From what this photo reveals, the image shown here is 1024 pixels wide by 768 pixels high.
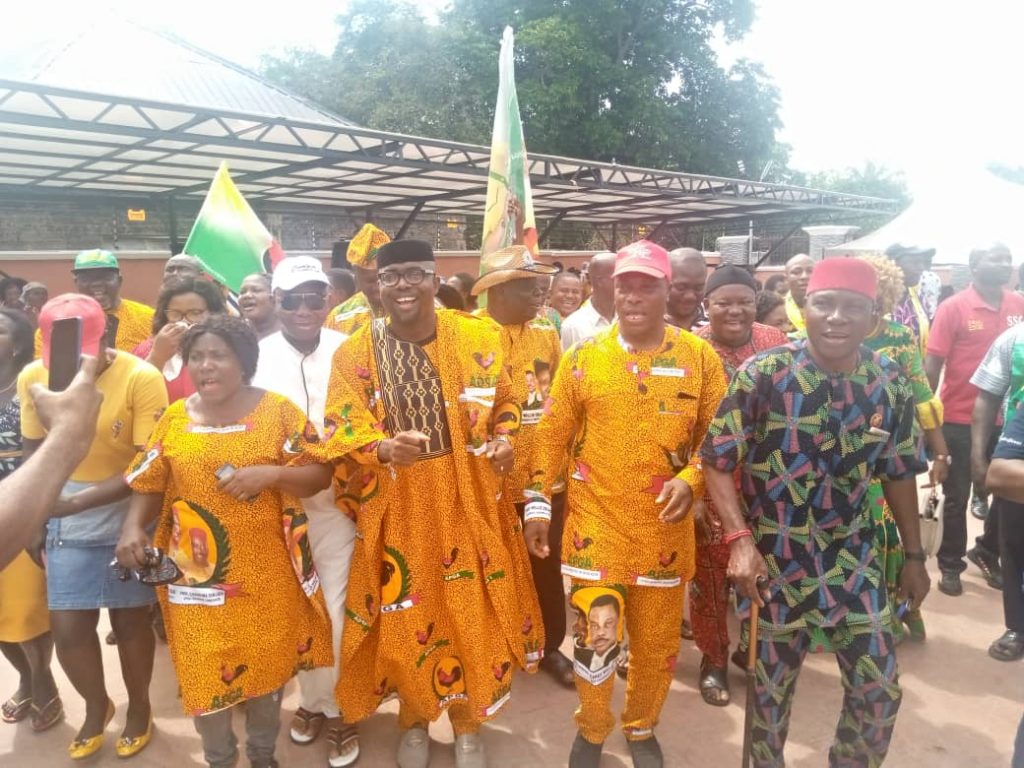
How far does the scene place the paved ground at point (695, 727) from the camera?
291 cm

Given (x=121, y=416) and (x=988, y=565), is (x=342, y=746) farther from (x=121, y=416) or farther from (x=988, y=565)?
(x=988, y=565)

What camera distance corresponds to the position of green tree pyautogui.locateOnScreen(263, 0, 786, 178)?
24.6 meters

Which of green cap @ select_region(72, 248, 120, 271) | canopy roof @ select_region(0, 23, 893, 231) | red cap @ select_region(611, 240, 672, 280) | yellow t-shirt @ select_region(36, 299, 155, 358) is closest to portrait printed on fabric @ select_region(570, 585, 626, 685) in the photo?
red cap @ select_region(611, 240, 672, 280)

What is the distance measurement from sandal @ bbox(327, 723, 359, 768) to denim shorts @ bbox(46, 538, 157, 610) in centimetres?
100

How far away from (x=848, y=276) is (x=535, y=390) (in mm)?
1626

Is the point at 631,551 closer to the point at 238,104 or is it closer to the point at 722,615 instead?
the point at 722,615

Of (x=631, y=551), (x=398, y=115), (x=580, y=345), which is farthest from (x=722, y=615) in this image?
(x=398, y=115)

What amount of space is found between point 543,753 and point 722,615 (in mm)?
1025

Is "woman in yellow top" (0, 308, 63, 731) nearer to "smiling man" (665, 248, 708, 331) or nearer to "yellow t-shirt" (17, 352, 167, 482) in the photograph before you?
"yellow t-shirt" (17, 352, 167, 482)

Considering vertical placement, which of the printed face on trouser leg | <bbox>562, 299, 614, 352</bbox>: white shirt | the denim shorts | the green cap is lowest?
the printed face on trouser leg

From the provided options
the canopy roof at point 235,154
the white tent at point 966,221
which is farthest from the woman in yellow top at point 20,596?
the white tent at point 966,221

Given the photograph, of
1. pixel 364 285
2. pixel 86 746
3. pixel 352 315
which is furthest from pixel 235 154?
pixel 86 746

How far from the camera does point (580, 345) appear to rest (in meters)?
2.76

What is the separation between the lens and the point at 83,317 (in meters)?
1.80
